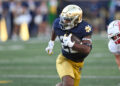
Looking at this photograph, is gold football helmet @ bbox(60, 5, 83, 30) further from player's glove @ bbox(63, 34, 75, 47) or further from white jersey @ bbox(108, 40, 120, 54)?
white jersey @ bbox(108, 40, 120, 54)

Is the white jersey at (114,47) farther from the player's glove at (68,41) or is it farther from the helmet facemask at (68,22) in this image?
the player's glove at (68,41)

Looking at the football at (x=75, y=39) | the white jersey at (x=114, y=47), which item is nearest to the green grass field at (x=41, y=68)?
the white jersey at (x=114, y=47)

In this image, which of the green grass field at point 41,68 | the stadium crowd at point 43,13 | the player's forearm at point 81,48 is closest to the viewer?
the player's forearm at point 81,48

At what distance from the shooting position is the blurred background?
9.54 meters

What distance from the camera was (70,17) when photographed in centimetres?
687

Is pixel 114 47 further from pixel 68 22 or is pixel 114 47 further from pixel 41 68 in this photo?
pixel 41 68

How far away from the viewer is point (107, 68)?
36.1 feet

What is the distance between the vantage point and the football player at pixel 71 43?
679 centimetres

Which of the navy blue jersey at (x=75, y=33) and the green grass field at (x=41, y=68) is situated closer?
the navy blue jersey at (x=75, y=33)

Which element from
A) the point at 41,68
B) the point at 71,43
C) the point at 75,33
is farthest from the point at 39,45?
the point at 71,43

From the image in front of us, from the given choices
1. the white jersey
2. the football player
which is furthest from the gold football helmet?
the white jersey

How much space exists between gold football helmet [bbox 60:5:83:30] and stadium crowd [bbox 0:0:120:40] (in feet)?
44.1

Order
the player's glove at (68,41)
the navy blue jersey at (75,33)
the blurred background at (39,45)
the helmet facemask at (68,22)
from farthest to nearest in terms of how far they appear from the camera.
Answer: the blurred background at (39,45) → the navy blue jersey at (75,33) → the helmet facemask at (68,22) → the player's glove at (68,41)

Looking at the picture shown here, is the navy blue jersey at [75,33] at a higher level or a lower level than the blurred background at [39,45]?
higher
